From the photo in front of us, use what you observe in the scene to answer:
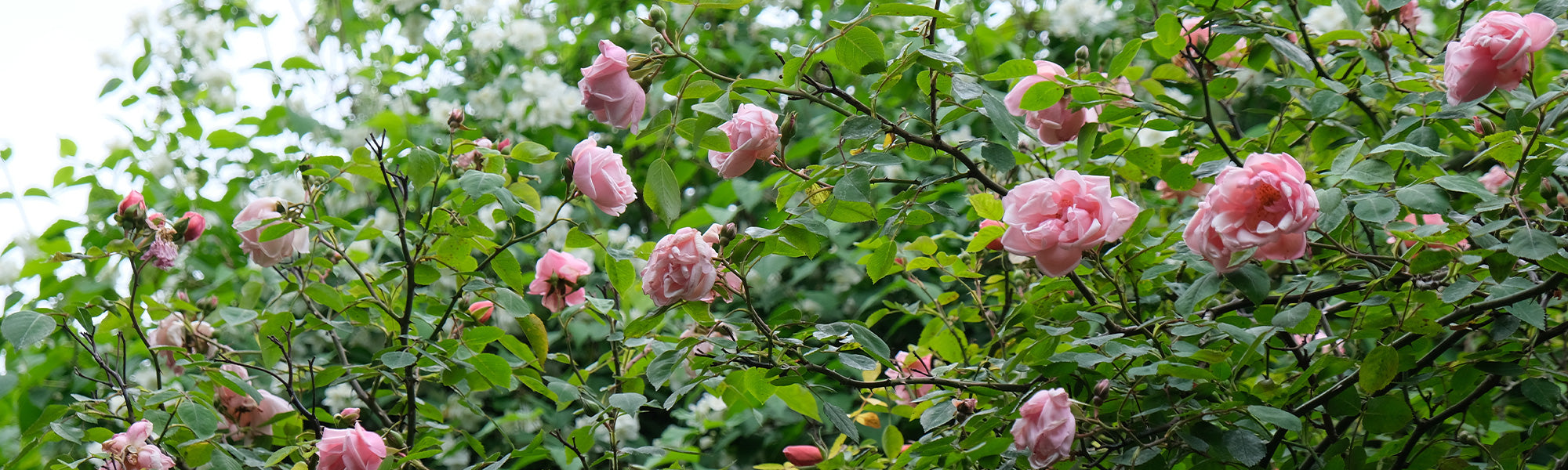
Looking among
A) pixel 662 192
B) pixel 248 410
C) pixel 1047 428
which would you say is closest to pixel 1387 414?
pixel 1047 428

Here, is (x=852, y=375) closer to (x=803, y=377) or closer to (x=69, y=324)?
(x=803, y=377)

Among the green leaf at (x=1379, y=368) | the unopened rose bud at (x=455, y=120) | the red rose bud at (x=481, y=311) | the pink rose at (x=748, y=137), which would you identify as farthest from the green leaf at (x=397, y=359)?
the green leaf at (x=1379, y=368)

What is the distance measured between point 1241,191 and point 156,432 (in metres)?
1.15

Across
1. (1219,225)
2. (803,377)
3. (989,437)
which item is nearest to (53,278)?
(803,377)

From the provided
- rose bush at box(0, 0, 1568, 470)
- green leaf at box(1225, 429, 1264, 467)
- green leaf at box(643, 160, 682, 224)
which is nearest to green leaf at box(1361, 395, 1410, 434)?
rose bush at box(0, 0, 1568, 470)

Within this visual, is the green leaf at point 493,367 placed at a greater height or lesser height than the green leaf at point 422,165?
lesser

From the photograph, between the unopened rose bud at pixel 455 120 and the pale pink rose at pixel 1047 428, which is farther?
the unopened rose bud at pixel 455 120

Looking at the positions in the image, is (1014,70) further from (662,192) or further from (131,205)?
(131,205)

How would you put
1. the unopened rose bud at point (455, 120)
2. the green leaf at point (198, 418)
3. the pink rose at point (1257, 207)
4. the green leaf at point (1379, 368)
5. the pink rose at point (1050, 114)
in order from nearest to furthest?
the pink rose at point (1257, 207) < the green leaf at point (1379, 368) < the pink rose at point (1050, 114) < the green leaf at point (198, 418) < the unopened rose bud at point (455, 120)

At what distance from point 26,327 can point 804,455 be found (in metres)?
0.87

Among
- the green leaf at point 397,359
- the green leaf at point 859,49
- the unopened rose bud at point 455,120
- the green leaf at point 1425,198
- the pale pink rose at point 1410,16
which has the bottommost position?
the green leaf at point 397,359

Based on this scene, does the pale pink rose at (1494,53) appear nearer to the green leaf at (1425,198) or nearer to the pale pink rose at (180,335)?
the green leaf at (1425,198)

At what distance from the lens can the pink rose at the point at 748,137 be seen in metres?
0.89

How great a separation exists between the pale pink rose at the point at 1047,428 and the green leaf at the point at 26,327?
40.0 inches
